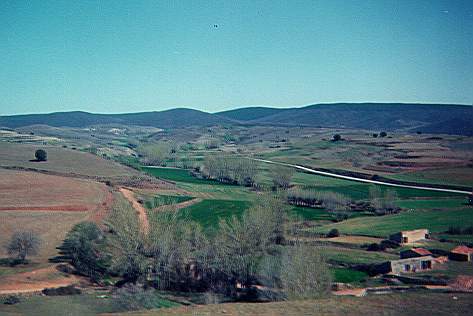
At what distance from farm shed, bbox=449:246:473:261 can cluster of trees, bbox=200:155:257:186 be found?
38580 mm

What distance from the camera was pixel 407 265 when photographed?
100 feet

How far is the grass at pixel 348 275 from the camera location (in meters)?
28.6

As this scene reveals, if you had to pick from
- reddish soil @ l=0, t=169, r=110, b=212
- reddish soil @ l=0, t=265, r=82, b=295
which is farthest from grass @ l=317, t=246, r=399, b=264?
reddish soil @ l=0, t=169, r=110, b=212

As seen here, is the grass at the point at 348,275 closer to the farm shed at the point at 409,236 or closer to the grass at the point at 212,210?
the farm shed at the point at 409,236

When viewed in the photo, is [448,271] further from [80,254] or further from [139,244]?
[80,254]

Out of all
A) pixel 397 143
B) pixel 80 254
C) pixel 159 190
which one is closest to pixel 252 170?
pixel 159 190

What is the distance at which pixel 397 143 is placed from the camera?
91438 millimetres

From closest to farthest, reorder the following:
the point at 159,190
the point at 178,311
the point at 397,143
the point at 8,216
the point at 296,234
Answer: the point at 178,311, the point at 296,234, the point at 8,216, the point at 159,190, the point at 397,143

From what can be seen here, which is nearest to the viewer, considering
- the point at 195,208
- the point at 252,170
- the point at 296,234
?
the point at 296,234

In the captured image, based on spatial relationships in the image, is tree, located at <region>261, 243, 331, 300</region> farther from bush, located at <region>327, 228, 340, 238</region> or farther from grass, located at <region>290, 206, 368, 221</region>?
grass, located at <region>290, 206, 368, 221</region>

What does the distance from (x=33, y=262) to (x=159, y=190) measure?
31006 millimetres

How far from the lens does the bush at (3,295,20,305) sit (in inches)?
867

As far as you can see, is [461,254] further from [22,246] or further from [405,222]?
[22,246]

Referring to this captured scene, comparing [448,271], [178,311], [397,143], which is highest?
[397,143]
